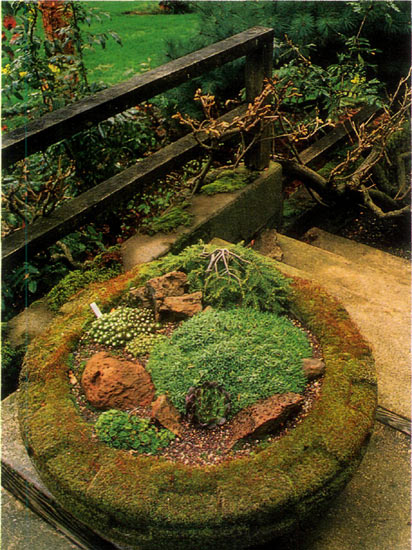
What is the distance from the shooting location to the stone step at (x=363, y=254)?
13.2 feet

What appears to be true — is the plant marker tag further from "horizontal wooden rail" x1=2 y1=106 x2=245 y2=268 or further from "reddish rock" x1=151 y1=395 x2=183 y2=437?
"reddish rock" x1=151 y1=395 x2=183 y2=437

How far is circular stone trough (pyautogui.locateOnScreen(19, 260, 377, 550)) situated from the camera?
1878 mm

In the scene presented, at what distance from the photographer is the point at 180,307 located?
2.66 metres

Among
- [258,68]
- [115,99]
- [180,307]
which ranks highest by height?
[115,99]

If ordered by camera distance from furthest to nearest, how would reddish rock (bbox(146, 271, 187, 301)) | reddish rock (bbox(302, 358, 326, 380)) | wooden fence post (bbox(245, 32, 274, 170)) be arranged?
wooden fence post (bbox(245, 32, 274, 170)) < reddish rock (bbox(146, 271, 187, 301)) < reddish rock (bbox(302, 358, 326, 380))

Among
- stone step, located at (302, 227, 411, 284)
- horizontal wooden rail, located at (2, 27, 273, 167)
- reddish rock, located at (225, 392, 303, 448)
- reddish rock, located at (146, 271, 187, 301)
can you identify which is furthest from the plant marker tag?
stone step, located at (302, 227, 411, 284)

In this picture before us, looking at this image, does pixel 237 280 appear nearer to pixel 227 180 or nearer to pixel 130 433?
pixel 130 433

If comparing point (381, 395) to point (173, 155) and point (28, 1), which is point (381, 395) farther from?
point (28, 1)

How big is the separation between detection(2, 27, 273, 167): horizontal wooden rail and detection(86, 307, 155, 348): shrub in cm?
84

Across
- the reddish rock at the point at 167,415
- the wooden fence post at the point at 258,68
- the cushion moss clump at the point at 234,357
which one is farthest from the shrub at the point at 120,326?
the wooden fence post at the point at 258,68

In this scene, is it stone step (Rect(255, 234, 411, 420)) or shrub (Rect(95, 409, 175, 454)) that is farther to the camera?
stone step (Rect(255, 234, 411, 420))

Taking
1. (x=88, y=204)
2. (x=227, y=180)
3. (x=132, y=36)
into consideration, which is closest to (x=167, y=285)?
(x=88, y=204)

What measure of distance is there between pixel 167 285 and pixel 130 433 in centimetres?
82

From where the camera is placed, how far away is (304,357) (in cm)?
244
